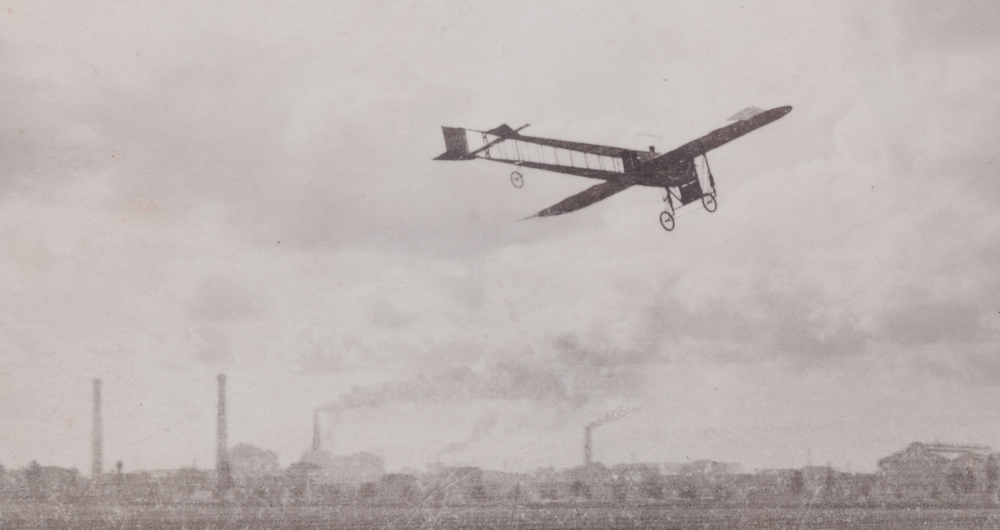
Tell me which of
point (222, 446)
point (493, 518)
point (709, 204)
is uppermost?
point (709, 204)

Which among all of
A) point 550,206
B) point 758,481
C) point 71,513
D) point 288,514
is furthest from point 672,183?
point 71,513

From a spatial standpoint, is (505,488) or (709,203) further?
(505,488)

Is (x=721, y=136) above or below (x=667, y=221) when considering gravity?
above

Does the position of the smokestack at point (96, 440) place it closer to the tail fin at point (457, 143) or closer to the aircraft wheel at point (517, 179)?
the tail fin at point (457, 143)

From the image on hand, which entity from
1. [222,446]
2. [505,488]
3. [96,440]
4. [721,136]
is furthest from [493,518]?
[721,136]

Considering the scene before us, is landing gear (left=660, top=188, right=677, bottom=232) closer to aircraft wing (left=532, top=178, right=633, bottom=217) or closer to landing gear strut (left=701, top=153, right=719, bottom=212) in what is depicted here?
landing gear strut (left=701, top=153, right=719, bottom=212)

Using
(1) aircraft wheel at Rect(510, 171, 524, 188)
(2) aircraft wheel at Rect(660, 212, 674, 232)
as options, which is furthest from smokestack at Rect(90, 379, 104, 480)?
(2) aircraft wheel at Rect(660, 212, 674, 232)

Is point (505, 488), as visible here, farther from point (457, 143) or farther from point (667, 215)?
point (457, 143)

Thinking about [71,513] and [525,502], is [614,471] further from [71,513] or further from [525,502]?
[71,513]
